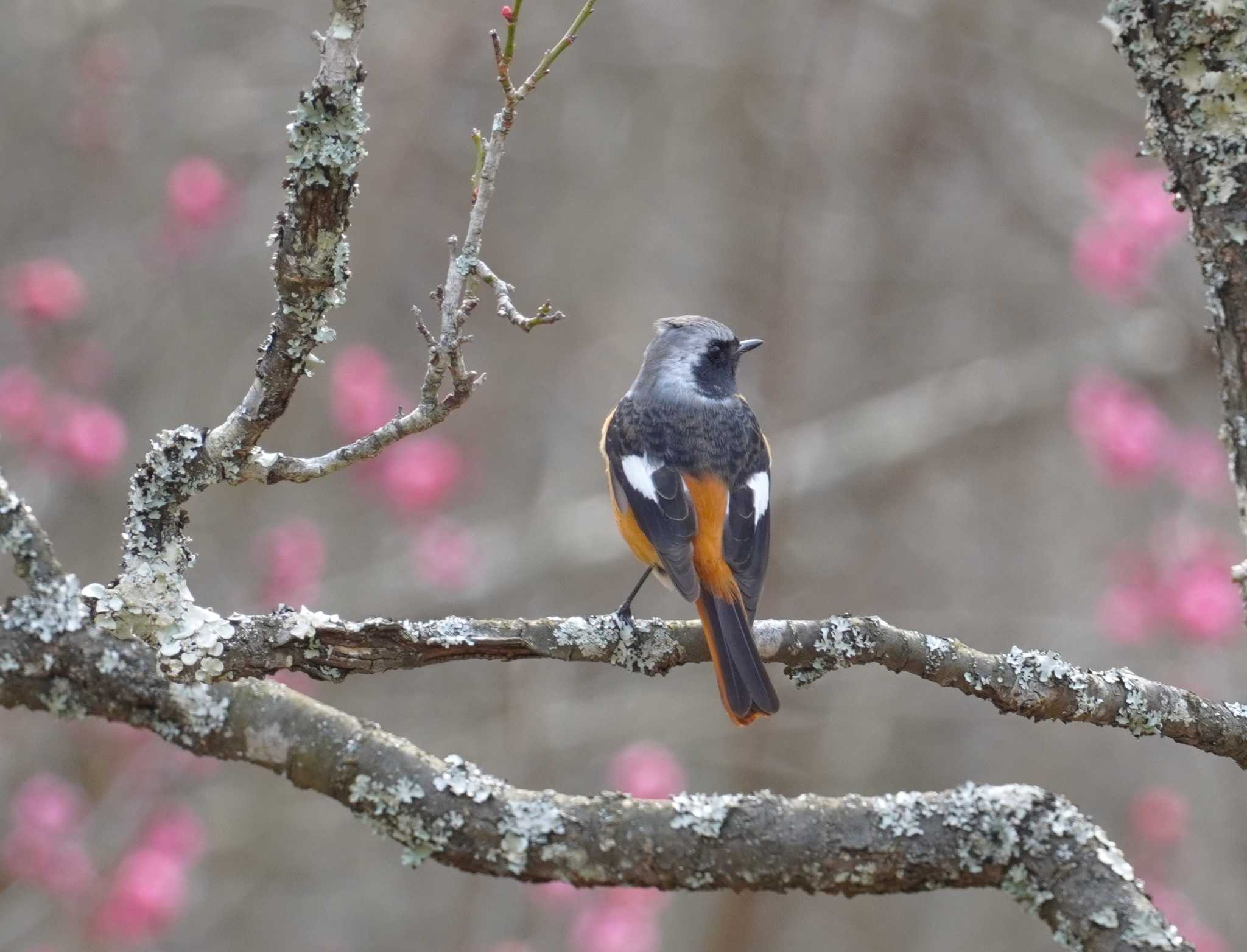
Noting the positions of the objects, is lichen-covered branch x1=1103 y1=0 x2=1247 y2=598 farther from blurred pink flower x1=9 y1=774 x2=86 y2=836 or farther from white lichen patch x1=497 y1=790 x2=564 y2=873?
blurred pink flower x1=9 y1=774 x2=86 y2=836

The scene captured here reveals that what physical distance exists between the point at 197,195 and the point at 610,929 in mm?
3440

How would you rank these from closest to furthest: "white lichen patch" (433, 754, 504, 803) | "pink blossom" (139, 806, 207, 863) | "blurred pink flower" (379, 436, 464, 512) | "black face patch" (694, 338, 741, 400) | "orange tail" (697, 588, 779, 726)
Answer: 1. "white lichen patch" (433, 754, 504, 803)
2. "orange tail" (697, 588, 779, 726)
3. "black face patch" (694, 338, 741, 400)
4. "pink blossom" (139, 806, 207, 863)
5. "blurred pink flower" (379, 436, 464, 512)

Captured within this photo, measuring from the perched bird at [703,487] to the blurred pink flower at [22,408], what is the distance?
2.30 meters

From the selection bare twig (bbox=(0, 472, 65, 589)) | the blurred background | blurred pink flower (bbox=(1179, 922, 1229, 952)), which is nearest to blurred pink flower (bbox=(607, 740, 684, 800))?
the blurred background

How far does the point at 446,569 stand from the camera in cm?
630

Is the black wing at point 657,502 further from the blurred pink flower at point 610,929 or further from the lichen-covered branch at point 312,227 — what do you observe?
the blurred pink flower at point 610,929

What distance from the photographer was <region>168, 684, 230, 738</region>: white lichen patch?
2631mm

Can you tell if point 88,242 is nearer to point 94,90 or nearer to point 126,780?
point 94,90

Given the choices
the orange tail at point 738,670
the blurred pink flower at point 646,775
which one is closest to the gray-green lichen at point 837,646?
the orange tail at point 738,670

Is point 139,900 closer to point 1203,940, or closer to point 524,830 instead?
point 524,830

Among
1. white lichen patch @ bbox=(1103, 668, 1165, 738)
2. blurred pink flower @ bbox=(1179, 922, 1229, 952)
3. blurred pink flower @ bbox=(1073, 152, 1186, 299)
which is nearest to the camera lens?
white lichen patch @ bbox=(1103, 668, 1165, 738)

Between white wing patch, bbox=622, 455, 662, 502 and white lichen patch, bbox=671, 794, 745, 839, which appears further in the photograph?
white wing patch, bbox=622, 455, 662, 502

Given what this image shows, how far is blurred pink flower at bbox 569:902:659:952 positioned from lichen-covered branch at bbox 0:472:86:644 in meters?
3.22

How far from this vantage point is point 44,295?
5.12 meters
